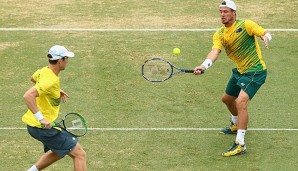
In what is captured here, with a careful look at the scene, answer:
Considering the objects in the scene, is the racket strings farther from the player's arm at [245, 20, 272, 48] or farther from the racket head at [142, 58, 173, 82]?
the player's arm at [245, 20, 272, 48]

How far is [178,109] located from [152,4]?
7.24 m

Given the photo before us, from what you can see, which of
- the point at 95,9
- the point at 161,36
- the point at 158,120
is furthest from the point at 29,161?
the point at 95,9

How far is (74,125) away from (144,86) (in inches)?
200

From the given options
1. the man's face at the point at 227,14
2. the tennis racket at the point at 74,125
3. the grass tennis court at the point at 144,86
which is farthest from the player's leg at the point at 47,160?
the man's face at the point at 227,14

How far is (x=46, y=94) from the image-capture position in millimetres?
12961

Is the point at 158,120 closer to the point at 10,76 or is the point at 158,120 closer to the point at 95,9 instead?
the point at 10,76

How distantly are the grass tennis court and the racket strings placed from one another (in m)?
1.27

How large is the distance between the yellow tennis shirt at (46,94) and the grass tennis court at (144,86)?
5.11 feet

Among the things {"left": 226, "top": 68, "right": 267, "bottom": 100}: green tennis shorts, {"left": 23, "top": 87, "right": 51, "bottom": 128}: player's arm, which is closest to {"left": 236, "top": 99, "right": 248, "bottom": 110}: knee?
{"left": 226, "top": 68, "right": 267, "bottom": 100}: green tennis shorts

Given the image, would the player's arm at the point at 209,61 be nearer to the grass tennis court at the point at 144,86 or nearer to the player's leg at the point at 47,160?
the grass tennis court at the point at 144,86

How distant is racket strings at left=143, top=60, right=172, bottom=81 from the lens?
1491 centimetres

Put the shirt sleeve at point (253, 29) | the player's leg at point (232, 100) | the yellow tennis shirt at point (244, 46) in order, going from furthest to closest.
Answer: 1. the player's leg at point (232, 100)
2. the yellow tennis shirt at point (244, 46)
3. the shirt sleeve at point (253, 29)

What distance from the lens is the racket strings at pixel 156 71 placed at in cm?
1491

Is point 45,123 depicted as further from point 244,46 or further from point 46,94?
point 244,46
